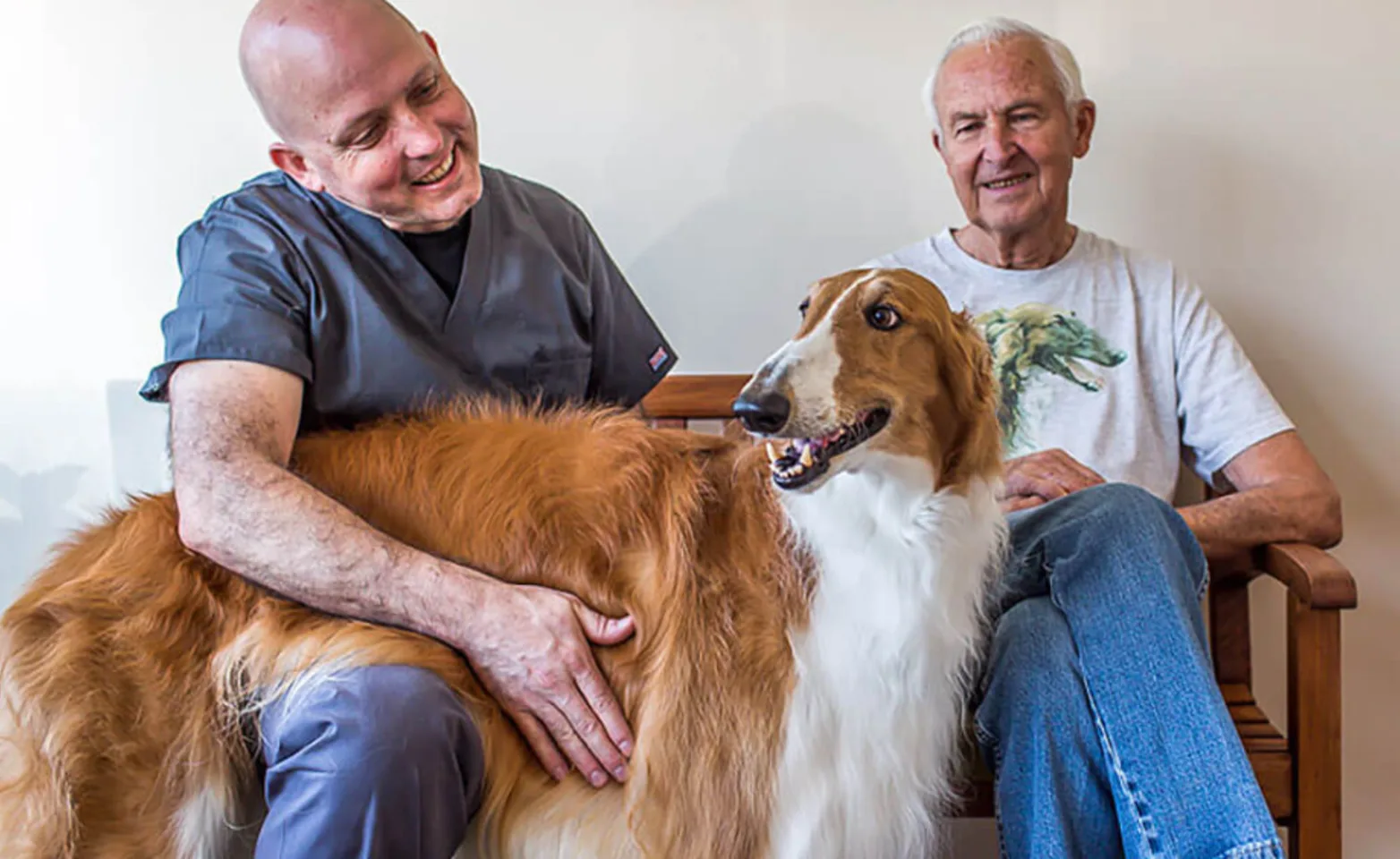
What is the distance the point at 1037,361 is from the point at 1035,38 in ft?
1.99

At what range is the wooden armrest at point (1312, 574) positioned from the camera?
161cm

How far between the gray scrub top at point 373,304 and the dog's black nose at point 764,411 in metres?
0.57

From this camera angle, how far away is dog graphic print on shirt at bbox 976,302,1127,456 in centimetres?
205

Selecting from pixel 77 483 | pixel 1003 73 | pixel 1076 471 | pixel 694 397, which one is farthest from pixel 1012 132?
pixel 77 483

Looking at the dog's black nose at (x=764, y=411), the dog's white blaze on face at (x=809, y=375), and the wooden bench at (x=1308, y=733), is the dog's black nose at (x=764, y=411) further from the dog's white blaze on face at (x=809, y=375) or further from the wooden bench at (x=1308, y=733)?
the wooden bench at (x=1308, y=733)

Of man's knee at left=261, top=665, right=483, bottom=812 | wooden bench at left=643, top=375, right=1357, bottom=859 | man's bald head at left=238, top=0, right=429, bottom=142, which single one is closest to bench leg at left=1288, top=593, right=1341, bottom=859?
wooden bench at left=643, top=375, right=1357, bottom=859

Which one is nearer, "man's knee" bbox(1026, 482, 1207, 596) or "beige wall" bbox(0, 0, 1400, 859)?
"man's knee" bbox(1026, 482, 1207, 596)

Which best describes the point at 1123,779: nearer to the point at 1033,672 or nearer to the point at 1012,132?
the point at 1033,672

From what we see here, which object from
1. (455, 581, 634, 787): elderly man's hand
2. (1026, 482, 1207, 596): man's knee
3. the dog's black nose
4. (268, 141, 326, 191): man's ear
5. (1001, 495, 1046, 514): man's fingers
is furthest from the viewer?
(1001, 495, 1046, 514): man's fingers

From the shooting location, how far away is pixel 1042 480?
1787 millimetres

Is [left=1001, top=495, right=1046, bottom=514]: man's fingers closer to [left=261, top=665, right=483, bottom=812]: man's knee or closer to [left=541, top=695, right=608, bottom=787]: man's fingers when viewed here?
[left=541, top=695, right=608, bottom=787]: man's fingers

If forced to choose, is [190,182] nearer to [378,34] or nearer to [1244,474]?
[378,34]

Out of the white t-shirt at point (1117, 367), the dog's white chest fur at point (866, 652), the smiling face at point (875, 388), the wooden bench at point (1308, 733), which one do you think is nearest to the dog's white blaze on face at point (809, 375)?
the smiling face at point (875, 388)

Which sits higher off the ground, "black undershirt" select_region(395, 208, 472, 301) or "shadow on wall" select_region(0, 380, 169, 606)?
"black undershirt" select_region(395, 208, 472, 301)
